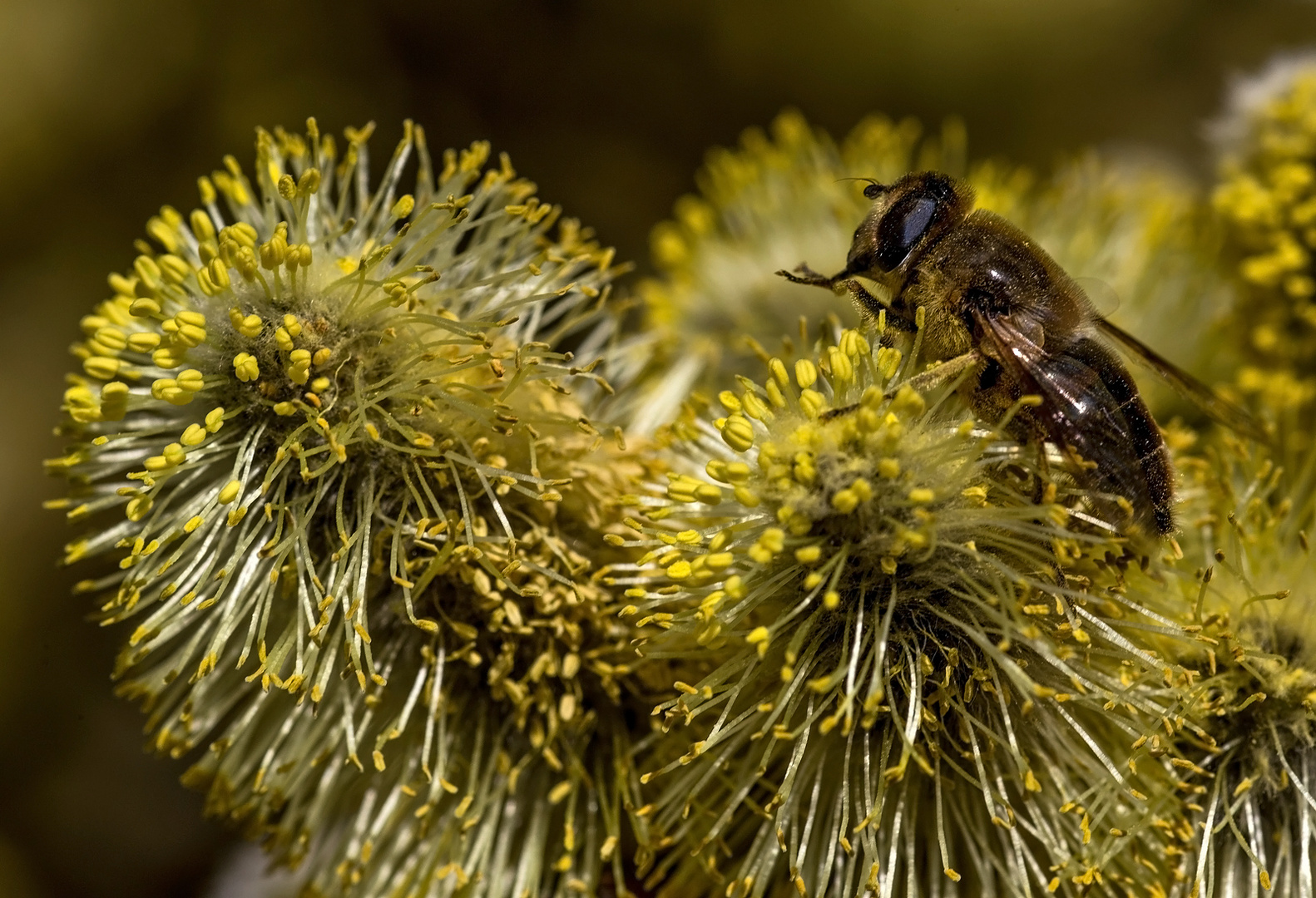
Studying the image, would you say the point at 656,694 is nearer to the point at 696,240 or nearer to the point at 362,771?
the point at 362,771

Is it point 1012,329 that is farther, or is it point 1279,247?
point 1279,247

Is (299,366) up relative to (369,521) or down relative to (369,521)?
up

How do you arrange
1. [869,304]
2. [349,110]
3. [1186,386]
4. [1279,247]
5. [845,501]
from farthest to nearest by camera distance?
[349,110] → [1279,247] → [1186,386] → [869,304] → [845,501]

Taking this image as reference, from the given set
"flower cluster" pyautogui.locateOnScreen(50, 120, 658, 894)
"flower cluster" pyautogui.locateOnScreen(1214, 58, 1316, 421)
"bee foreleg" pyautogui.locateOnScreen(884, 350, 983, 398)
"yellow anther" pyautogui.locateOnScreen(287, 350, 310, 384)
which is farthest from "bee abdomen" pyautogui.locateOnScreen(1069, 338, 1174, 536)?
"yellow anther" pyautogui.locateOnScreen(287, 350, 310, 384)

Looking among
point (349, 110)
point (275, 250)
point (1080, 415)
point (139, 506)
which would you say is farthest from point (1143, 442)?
point (349, 110)

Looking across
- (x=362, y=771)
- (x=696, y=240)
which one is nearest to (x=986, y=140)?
(x=696, y=240)

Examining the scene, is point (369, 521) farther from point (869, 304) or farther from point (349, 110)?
point (349, 110)

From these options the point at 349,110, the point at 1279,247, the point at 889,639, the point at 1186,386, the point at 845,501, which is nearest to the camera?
the point at 845,501

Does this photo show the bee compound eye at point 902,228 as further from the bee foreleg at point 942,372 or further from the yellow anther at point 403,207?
the yellow anther at point 403,207
